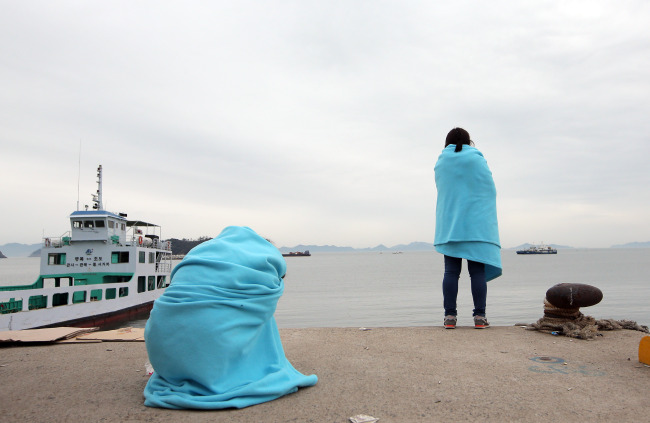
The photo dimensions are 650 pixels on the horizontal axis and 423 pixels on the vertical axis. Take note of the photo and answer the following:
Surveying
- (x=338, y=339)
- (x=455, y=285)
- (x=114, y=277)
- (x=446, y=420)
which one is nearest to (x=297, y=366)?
(x=338, y=339)

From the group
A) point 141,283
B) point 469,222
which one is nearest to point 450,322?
point 469,222

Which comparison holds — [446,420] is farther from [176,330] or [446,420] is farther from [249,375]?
[176,330]

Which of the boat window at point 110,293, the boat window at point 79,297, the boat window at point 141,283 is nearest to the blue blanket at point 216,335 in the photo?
the boat window at point 79,297

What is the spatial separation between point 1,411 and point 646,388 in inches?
157

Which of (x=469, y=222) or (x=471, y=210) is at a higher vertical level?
(x=471, y=210)

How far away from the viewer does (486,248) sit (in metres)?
5.12

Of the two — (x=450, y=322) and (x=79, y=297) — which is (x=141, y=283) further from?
(x=450, y=322)

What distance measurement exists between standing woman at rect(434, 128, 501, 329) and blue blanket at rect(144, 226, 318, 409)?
266 cm

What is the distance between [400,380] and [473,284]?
242 cm

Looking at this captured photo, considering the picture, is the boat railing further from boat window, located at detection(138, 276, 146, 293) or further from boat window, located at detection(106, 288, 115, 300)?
boat window, located at detection(106, 288, 115, 300)

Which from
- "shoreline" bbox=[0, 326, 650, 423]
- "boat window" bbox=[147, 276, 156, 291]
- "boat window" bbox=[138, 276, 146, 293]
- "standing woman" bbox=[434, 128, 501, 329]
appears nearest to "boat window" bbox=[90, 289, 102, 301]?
"boat window" bbox=[138, 276, 146, 293]

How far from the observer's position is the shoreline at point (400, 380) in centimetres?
264

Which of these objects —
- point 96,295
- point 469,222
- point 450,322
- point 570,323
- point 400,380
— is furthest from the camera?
point 96,295

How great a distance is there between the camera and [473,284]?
5.34m
